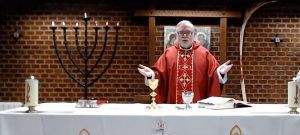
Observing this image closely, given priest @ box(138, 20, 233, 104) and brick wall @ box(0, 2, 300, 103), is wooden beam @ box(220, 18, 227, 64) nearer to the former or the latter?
brick wall @ box(0, 2, 300, 103)

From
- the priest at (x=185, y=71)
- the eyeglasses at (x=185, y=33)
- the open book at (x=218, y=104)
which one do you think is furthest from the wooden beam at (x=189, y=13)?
the open book at (x=218, y=104)

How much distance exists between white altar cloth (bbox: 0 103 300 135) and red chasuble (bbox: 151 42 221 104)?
156 cm

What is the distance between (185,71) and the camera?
4742mm

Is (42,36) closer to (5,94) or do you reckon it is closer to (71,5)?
(71,5)

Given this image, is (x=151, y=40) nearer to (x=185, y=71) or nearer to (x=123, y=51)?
(x=123, y=51)

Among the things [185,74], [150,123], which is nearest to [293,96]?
[150,123]

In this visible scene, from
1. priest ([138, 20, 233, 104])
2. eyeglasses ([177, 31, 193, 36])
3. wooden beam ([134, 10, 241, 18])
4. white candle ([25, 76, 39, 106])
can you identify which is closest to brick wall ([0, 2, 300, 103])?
wooden beam ([134, 10, 241, 18])

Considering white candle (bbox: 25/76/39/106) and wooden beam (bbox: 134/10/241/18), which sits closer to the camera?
white candle (bbox: 25/76/39/106)

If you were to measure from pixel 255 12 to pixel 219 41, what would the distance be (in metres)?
0.68

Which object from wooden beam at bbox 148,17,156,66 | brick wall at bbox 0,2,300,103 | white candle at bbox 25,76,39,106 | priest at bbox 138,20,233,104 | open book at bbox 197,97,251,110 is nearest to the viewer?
white candle at bbox 25,76,39,106

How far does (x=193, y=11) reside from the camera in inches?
247

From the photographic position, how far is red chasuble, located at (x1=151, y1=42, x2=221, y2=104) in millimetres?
4543

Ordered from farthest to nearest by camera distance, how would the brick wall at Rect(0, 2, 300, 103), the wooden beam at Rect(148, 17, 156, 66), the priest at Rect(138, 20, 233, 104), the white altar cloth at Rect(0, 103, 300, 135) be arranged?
1. the brick wall at Rect(0, 2, 300, 103)
2. the wooden beam at Rect(148, 17, 156, 66)
3. the priest at Rect(138, 20, 233, 104)
4. the white altar cloth at Rect(0, 103, 300, 135)

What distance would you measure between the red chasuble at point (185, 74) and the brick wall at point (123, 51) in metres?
1.58
